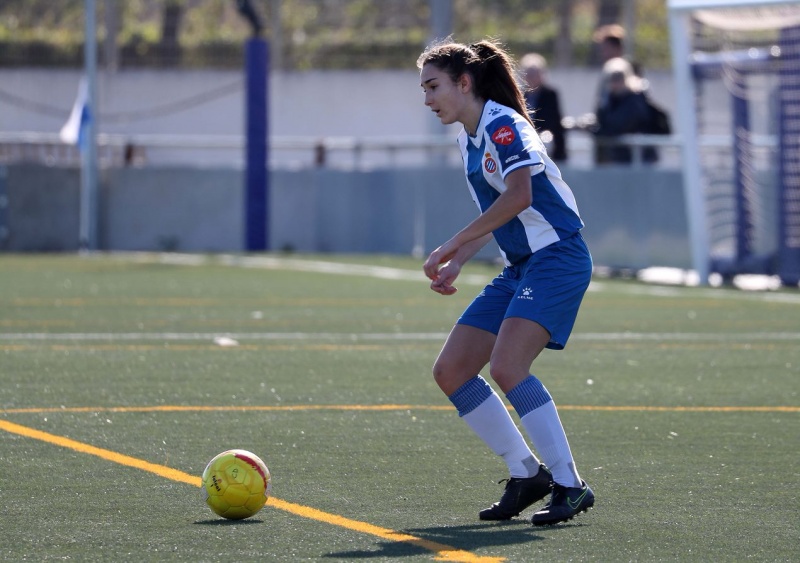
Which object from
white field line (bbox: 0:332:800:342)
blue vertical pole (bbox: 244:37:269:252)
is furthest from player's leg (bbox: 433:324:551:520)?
blue vertical pole (bbox: 244:37:269:252)

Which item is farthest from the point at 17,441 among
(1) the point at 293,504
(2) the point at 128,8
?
(2) the point at 128,8

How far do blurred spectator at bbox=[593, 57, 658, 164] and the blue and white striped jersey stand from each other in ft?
41.3

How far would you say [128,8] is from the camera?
105 ft

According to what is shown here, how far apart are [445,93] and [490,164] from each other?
0.33m

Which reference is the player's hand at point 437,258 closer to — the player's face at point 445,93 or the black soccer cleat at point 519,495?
the player's face at point 445,93

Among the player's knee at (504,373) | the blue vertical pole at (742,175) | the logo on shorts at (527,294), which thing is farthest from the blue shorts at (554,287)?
the blue vertical pole at (742,175)

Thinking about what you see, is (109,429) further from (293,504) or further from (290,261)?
(290,261)

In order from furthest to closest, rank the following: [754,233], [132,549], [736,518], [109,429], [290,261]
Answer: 1. [290,261]
2. [754,233]
3. [109,429]
4. [736,518]
5. [132,549]

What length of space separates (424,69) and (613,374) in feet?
14.8

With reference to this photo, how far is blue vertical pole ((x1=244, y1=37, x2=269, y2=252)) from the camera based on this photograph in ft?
75.7

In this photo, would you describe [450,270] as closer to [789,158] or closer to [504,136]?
[504,136]

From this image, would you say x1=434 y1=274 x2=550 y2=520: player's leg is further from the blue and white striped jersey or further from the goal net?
the goal net

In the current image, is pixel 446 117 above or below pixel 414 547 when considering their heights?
above

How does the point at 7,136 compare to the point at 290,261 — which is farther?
the point at 7,136
